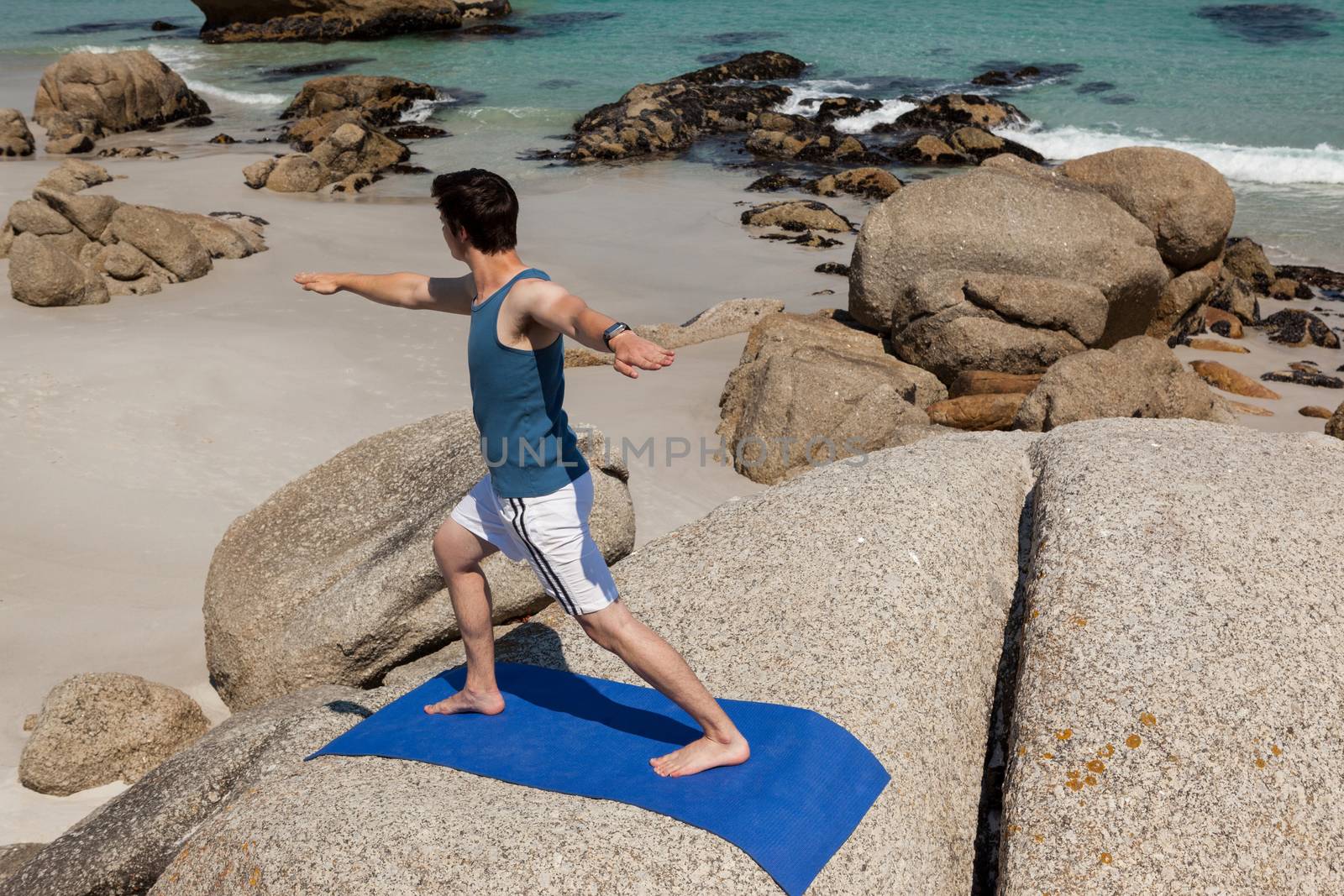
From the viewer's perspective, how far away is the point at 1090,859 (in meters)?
3.87

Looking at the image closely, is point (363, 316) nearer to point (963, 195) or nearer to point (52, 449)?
point (52, 449)

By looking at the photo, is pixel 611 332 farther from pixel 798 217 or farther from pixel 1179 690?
pixel 798 217

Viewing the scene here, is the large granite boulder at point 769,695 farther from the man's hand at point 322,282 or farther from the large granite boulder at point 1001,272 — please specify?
the large granite boulder at point 1001,272

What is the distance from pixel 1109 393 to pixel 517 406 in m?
7.12

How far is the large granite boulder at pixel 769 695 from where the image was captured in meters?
3.78

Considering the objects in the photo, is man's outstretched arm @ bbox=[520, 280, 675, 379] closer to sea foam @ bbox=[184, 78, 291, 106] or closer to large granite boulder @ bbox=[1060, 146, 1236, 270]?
large granite boulder @ bbox=[1060, 146, 1236, 270]

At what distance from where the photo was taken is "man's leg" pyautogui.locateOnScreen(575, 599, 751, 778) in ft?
13.6

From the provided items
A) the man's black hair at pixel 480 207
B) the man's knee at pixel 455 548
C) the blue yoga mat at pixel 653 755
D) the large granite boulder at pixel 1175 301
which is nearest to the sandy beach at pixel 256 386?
the large granite boulder at pixel 1175 301

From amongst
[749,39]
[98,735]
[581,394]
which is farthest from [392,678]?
[749,39]

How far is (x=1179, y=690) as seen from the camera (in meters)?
4.31

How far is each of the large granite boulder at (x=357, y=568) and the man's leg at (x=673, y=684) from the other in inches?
80.1

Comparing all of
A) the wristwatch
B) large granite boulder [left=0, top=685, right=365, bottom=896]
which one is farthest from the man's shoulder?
large granite boulder [left=0, top=685, right=365, bottom=896]

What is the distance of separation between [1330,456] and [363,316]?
33.9 feet

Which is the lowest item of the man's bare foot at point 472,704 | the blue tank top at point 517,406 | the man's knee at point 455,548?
the man's bare foot at point 472,704
